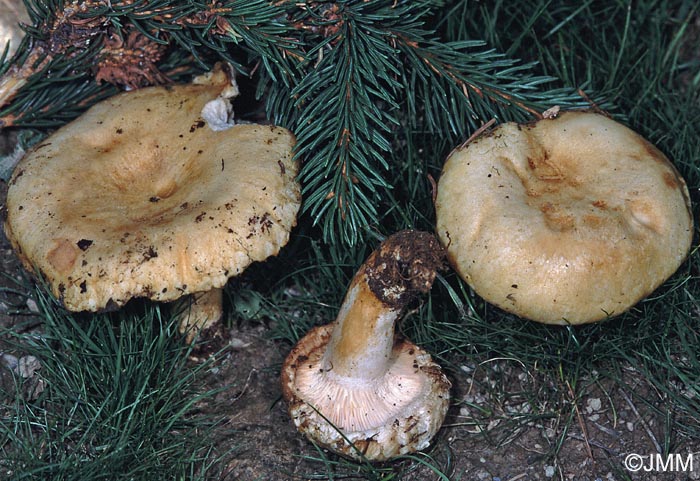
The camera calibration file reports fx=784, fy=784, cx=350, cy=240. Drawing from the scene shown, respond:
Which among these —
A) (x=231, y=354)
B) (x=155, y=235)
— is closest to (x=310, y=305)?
(x=231, y=354)

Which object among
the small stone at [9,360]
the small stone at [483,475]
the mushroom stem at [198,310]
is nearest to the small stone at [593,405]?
the small stone at [483,475]

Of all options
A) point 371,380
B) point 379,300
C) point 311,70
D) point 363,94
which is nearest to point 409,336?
point 371,380

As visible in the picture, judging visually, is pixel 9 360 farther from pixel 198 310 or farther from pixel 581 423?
pixel 581 423

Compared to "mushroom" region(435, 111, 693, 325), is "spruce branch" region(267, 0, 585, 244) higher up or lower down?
higher up

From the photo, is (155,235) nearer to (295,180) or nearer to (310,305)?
(295,180)

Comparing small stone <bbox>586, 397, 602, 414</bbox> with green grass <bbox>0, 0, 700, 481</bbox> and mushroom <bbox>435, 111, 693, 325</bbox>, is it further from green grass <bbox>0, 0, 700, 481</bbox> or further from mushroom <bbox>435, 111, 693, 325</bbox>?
mushroom <bbox>435, 111, 693, 325</bbox>

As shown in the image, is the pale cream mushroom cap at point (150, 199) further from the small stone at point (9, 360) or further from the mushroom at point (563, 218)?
the mushroom at point (563, 218)

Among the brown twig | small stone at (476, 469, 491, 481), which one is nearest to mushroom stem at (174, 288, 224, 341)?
small stone at (476, 469, 491, 481)

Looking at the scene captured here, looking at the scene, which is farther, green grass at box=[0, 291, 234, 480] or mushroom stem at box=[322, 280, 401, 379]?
green grass at box=[0, 291, 234, 480]
